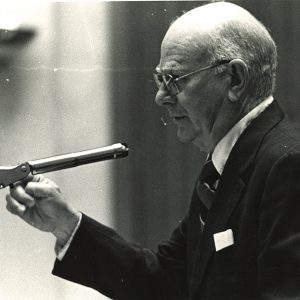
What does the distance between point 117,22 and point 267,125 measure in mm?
510

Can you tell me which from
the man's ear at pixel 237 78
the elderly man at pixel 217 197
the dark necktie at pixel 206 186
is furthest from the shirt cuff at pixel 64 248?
the man's ear at pixel 237 78

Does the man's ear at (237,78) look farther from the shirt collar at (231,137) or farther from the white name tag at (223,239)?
the white name tag at (223,239)

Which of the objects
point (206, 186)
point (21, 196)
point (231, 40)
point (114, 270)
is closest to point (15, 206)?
point (21, 196)

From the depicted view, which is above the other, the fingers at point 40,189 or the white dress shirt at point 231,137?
the white dress shirt at point 231,137

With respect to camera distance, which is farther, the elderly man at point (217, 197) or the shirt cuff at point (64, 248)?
the shirt cuff at point (64, 248)

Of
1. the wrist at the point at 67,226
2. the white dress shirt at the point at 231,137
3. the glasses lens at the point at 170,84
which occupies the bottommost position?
the wrist at the point at 67,226

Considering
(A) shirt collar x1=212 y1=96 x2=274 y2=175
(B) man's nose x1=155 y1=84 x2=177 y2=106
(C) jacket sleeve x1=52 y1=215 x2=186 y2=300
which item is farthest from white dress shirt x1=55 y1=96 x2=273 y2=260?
(C) jacket sleeve x1=52 y1=215 x2=186 y2=300

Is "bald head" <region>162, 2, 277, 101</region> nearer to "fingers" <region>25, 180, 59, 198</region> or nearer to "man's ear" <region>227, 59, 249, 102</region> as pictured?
"man's ear" <region>227, 59, 249, 102</region>

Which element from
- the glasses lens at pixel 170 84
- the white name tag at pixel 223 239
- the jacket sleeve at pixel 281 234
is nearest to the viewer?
the jacket sleeve at pixel 281 234

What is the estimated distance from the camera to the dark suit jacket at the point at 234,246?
839mm

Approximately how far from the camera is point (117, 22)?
135cm

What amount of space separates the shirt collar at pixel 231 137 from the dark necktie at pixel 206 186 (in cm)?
2

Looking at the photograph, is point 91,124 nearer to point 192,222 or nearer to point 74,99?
point 74,99

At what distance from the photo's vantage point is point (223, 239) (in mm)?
936
